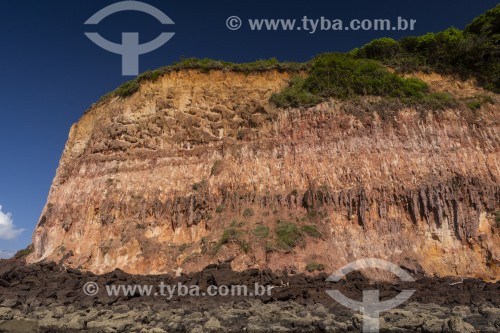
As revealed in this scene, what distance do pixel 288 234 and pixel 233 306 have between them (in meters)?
7.51

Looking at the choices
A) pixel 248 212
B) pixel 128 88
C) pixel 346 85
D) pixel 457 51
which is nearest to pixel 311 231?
pixel 248 212

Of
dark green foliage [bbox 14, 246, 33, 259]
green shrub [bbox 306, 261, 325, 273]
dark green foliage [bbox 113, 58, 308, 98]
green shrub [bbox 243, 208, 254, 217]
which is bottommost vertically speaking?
green shrub [bbox 306, 261, 325, 273]

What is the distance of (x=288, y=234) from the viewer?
2169 cm

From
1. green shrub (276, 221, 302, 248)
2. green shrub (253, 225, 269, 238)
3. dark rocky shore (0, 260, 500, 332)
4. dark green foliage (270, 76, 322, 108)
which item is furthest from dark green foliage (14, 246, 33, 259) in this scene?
dark green foliage (270, 76, 322, 108)

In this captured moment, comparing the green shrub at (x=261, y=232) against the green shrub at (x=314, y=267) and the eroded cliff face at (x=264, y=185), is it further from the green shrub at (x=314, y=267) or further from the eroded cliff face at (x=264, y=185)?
the green shrub at (x=314, y=267)

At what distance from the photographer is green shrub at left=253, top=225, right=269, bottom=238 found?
21828 mm

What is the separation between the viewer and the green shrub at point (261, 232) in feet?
71.6

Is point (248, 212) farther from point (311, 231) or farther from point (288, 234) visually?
point (311, 231)

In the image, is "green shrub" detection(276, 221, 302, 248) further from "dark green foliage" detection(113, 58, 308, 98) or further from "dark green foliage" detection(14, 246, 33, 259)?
"dark green foliage" detection(14, 246, 33, 259)

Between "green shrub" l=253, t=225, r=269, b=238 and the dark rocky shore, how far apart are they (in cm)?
267

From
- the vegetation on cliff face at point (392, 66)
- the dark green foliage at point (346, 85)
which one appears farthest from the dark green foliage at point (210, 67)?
the dark green foliage at point (346, 85)

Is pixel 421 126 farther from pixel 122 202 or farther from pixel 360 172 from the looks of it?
pixel 122 202

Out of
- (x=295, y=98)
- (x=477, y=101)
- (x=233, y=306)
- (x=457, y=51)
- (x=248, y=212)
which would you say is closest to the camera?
(x=233, y=306)

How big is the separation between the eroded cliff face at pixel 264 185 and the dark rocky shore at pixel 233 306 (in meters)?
2.58
